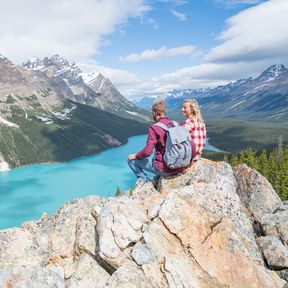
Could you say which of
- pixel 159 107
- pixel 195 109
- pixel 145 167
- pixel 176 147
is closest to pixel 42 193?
pixel 145 167

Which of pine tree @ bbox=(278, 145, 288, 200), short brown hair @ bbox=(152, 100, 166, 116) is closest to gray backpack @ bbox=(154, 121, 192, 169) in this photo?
short brown hair @ bbox=(152, 100, 166, 116)

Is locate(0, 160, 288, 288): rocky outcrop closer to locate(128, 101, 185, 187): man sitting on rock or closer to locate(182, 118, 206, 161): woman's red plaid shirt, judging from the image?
locate(128, 101, 185, 187): man sitting on rock

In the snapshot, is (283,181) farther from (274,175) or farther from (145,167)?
(145,167)

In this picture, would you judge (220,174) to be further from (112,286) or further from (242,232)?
(112,286)

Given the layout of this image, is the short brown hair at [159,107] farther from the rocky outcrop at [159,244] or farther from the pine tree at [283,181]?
the pine tree at [283,181]

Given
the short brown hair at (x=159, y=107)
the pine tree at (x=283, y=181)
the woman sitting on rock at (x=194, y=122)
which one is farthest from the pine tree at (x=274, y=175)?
the short brown hair at (x=159, y=107)

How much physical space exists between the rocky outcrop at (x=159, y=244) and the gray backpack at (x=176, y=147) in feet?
4.60

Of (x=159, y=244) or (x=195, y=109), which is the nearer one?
(x=159, y=244)

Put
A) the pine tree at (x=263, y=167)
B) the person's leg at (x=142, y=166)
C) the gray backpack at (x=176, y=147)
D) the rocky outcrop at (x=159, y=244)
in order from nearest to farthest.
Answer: the rocky outcrop at (x=159, y=244), the gray backpack at (x=176, y=147), the person's leg at (x=142, y=166), the pine tree at (x=263, y=167)

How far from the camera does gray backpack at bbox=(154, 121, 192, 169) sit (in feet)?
58.5

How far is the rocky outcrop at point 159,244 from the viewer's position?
16.0 m

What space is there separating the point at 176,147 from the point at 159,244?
457 centimetres

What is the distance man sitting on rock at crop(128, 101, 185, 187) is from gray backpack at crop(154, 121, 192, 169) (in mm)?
375

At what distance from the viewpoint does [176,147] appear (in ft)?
58.5
